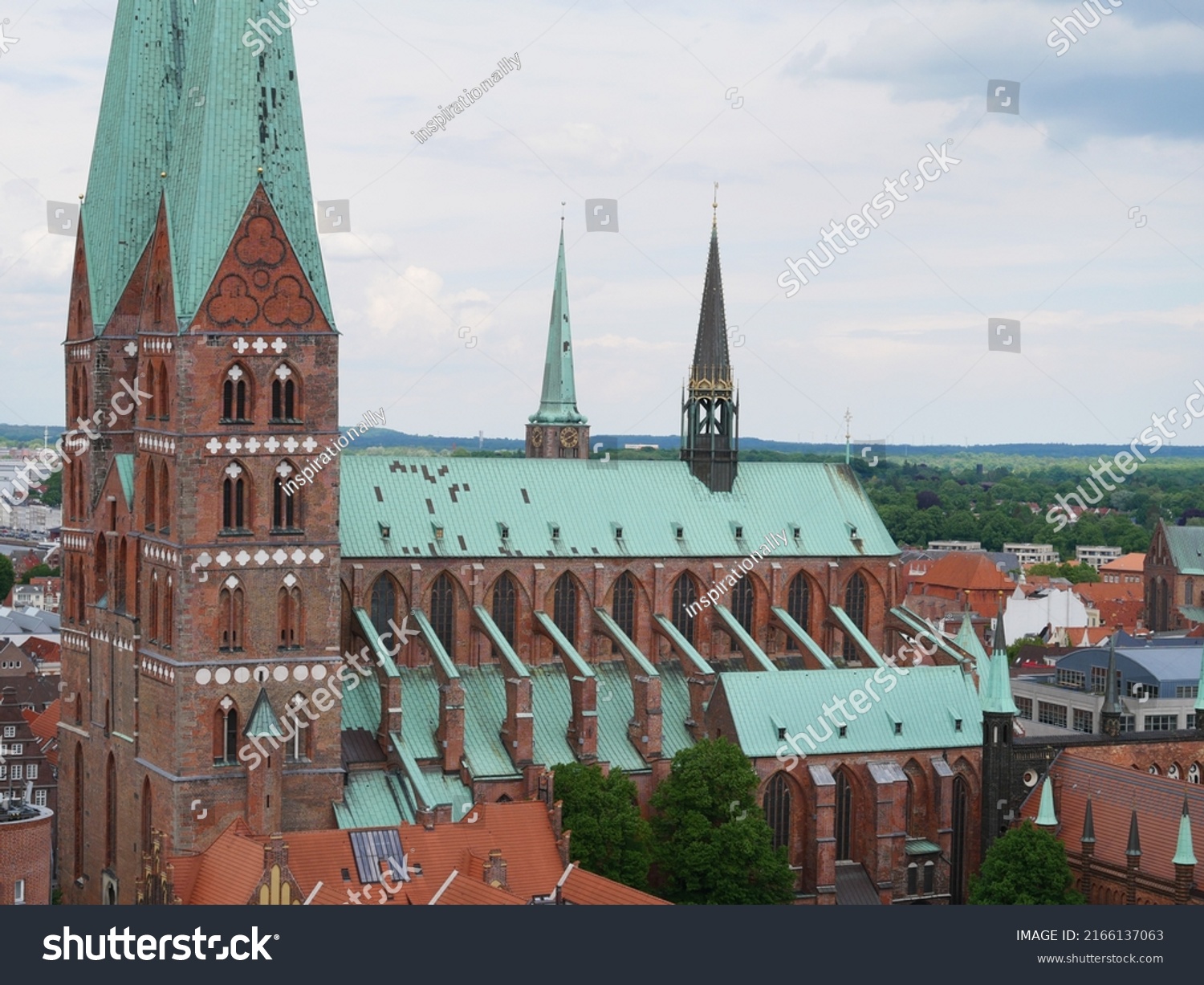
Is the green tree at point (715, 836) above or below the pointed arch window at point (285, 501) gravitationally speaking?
below

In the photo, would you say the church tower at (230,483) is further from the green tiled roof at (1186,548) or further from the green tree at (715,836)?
→ the green tiled roof at (1186,548)

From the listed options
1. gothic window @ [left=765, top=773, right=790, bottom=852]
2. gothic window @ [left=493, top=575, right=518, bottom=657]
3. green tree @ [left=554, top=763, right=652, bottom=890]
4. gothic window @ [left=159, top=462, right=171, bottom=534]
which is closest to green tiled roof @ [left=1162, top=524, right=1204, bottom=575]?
gothic window @ [left=765, top=773, right=790, bottom=852]

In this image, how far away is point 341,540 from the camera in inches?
3531

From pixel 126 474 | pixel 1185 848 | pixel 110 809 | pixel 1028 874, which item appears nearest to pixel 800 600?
pixel 1028 874

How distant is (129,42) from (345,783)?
1424 inches

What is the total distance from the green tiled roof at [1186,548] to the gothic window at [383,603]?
4598 inches

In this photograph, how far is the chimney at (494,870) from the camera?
232 feet

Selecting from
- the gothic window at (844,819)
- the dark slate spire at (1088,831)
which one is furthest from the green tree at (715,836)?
the dark slate spire at (1088,831)

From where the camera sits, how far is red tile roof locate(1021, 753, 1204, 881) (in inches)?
3226

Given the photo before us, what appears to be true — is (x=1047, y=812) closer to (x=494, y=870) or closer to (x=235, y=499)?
(x=494, y=870)

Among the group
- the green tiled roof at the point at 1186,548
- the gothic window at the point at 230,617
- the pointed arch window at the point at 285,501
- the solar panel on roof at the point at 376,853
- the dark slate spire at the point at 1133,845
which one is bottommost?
the dark slate spire at the point at 1133,845

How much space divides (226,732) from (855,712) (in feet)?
101

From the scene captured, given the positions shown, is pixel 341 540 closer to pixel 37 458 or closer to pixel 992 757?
pixel 37 458

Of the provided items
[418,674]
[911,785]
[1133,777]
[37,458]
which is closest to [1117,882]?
[1133,777]
